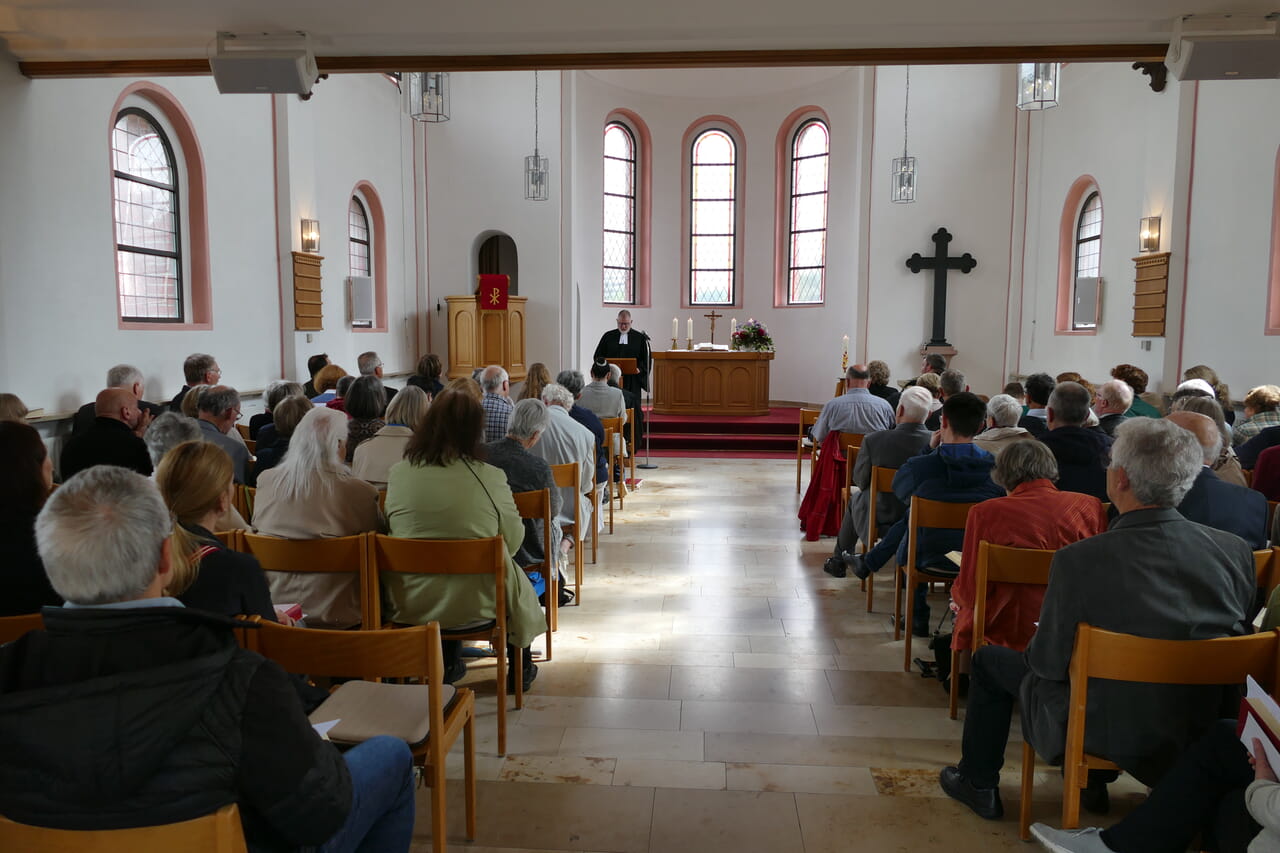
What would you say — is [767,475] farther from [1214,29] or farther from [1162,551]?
[1162,551]

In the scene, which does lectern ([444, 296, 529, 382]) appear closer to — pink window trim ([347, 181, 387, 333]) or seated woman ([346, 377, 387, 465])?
pink window trim ([347, 181, 387, 333])

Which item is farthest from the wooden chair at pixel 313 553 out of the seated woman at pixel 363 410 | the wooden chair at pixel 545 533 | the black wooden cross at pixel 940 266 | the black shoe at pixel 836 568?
the black wooden cross at pixel 940 266

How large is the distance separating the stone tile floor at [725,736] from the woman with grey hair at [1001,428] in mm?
1009

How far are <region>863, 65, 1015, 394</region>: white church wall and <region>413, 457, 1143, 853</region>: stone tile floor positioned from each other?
7518 millimetres

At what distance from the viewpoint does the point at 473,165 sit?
491 inches

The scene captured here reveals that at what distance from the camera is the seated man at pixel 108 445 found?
4.09 m

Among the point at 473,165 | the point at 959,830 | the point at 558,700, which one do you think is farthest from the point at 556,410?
the point at 473,165

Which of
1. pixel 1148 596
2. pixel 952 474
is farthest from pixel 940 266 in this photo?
pixel 1148 596

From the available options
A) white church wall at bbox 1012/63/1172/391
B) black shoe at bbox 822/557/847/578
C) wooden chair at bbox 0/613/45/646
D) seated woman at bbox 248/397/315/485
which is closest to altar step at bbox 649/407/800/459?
white church wall at bbox 1012/63/1172/391

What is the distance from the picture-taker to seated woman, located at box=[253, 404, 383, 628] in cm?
306

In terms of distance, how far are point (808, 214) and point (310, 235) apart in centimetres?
748

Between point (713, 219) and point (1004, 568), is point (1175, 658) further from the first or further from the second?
point (713, 219)

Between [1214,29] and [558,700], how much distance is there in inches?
175

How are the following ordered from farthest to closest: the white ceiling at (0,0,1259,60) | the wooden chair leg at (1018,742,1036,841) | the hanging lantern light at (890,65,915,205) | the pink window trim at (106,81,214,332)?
the hanging lantern light at (890,65,915,205)
the pink window trim at (106,81,214,332)
the white ceiling at (0,0,1259,60)
the wooden chair leg at (1018,742,1036,841)
